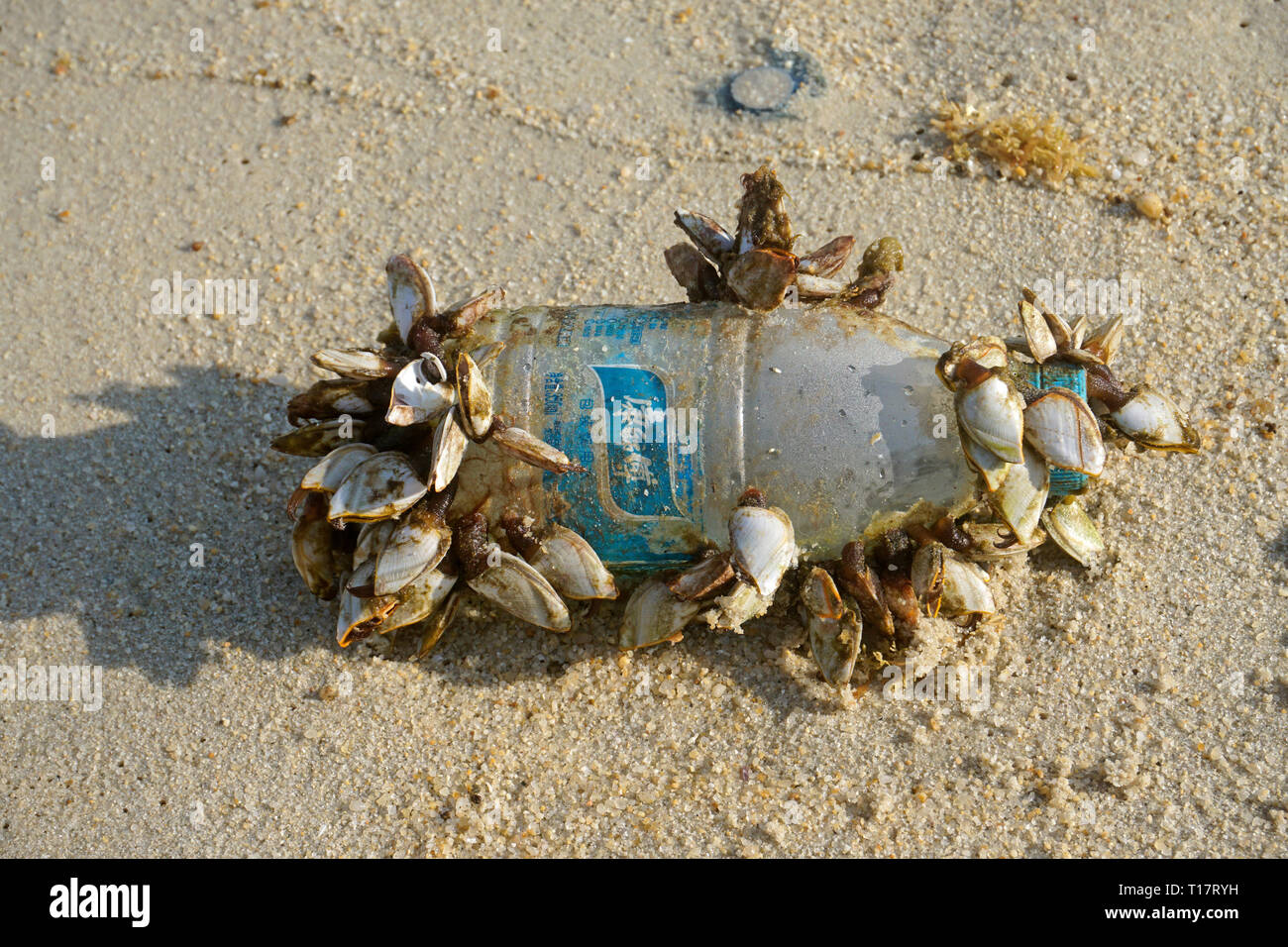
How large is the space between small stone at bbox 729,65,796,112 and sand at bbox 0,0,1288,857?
0.10 metres

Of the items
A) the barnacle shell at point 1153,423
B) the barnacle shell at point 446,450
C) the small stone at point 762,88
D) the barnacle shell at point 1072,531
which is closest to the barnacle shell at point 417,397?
the barnacle shell at point 446,450

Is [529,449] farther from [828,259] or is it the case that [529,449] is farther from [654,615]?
[828,259]

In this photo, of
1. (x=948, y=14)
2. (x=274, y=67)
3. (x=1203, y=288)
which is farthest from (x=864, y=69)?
(x=274, y=67)

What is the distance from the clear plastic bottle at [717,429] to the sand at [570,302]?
564 millimetres

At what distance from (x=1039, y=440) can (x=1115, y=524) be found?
83 cm

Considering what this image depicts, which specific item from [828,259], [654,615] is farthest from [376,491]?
[828,259]

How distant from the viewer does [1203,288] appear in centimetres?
422

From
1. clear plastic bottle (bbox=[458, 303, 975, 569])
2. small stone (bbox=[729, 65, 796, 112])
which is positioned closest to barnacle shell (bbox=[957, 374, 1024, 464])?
clear plastic bottle (bbox=[458, 303, 975, 569])

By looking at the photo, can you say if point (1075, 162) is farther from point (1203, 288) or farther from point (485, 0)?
point (485, 0)

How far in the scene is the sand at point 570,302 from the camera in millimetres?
3316

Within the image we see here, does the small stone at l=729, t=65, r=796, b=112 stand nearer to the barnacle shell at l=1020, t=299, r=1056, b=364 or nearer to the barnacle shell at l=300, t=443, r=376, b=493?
the barnacle shell at l=1020, t=299, r=1056, b=364

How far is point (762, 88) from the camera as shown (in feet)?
15.9

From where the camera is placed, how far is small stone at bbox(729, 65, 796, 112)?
4.82m

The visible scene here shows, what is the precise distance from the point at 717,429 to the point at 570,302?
144cm
